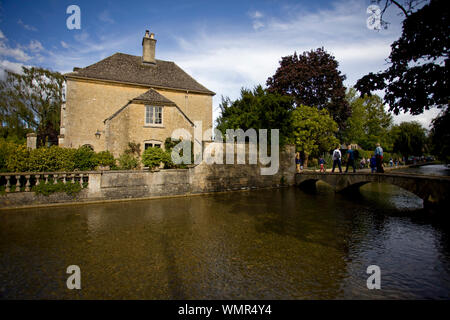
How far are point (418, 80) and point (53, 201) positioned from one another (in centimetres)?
1650

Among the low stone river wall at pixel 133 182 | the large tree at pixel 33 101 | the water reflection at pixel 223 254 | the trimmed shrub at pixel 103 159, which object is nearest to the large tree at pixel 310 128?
the low stone river wall at pixel 133 182

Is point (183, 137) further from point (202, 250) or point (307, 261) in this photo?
point (307, 261)

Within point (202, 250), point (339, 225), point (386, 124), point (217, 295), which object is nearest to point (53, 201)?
point (202, 250)

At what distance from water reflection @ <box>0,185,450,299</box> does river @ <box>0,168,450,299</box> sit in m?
0.02

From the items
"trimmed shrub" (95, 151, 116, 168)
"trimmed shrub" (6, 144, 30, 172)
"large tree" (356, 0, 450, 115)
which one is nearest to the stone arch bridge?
"large tree" (356, 0, 450, 115)

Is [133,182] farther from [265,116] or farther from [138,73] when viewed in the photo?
[138,73]

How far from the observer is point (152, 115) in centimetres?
1853

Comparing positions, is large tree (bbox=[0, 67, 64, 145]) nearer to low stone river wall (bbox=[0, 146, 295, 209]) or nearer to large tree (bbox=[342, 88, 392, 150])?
low stone river wall (bbox=[0, 146, 295, 209])

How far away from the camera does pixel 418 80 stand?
25.1ft

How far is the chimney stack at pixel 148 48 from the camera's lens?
24547 millimetres

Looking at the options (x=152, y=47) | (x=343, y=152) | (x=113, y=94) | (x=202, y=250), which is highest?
(x=152, y=47)

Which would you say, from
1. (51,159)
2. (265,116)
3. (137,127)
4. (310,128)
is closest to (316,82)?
(310,128)

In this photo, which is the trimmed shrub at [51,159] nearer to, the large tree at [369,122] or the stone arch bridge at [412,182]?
the stone arch bridge at [412,182]

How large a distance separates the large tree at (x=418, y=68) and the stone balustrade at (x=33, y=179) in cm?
1424
